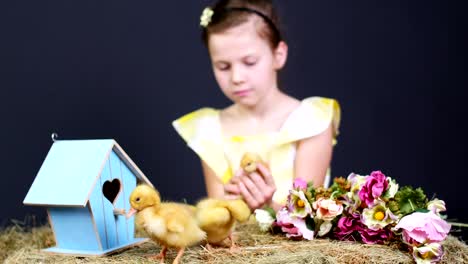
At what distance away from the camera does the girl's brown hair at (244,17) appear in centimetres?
249

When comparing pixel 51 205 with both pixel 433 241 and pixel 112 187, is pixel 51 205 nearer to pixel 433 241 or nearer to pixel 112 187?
pixel 112 187

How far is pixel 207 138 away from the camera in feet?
8.79

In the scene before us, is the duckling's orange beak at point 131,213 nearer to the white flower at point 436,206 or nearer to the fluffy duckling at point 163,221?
the fluffy duckling at point 163,221

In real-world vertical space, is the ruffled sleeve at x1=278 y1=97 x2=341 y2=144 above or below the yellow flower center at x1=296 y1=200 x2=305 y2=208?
above

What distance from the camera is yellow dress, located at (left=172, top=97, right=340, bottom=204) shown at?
2527 mm

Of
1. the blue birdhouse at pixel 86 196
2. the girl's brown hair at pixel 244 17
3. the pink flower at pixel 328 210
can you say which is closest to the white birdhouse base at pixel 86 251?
the blue birdhouse at pixel 86 196

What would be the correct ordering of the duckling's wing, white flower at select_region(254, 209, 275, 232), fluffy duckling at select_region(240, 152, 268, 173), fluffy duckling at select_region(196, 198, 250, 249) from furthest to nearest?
fluffy duckling at select_region(240, 152, 268, 173) → white flower at select_region(254, 209, 275, 232) → fluffy duckling at select_region(196, 198, 250, 249) → the duckling's wing

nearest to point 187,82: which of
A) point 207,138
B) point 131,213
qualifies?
point 207,138

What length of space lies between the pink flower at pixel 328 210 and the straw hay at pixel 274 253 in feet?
0.21

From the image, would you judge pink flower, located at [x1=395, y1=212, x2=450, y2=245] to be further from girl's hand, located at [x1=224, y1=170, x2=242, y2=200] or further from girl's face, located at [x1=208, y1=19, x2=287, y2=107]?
girl's face, located at [x1=208, y1=19, x2=287, y2=107]

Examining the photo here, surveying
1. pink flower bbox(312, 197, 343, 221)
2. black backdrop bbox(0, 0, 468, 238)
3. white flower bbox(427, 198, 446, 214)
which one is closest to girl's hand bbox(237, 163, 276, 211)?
pink flower bbox(312, 197, 343, 221)

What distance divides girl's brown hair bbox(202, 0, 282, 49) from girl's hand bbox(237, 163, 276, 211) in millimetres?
507

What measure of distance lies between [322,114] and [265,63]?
296mm

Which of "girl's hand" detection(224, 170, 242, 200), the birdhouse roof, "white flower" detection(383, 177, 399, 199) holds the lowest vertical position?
"girl's hand" detection(224, 170, 242, 200)
